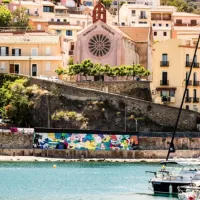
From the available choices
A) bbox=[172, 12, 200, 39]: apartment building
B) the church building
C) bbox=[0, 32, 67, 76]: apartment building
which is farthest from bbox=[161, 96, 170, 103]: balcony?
bbox=[172, 12, 200, 39]: apartment building

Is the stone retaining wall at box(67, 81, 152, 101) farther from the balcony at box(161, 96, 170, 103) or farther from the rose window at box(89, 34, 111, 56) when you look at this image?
the rose window at box(89, 34, 111, 56)

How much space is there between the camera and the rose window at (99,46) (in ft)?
454

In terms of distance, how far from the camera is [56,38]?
136875mm

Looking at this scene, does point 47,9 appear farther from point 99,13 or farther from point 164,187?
point 164,187

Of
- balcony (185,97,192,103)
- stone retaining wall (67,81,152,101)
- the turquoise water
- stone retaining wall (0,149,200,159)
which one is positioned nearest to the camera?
the turquoise water

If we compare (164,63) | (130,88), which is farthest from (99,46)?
(164,63)

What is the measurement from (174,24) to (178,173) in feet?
339

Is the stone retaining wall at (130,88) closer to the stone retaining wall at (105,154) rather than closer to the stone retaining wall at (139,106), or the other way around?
the stone retaining wall at (139,106)

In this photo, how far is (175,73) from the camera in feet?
409

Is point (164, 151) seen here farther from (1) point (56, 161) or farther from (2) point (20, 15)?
(2) point (20, 15)

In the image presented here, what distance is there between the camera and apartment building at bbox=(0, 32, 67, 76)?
135 metres

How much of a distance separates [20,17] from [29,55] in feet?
102

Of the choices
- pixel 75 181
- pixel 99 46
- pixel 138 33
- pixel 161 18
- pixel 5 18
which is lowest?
pixel 75 181

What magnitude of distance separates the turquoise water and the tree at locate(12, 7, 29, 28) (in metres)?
54.6
